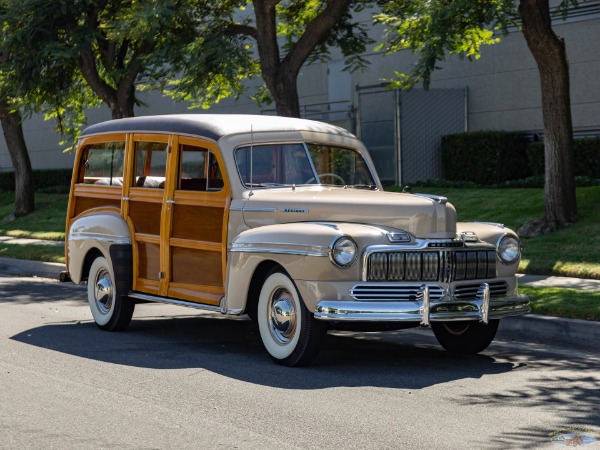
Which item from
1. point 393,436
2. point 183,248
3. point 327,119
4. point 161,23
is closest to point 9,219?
point 327,119

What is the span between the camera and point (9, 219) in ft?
104

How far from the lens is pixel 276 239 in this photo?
29.4ft

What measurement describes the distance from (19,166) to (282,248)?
2498 cm

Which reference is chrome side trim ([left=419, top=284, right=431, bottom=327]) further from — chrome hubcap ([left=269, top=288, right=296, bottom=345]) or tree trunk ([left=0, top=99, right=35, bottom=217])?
tree trunk ([left=0, top=99, right=35, bottom=217])

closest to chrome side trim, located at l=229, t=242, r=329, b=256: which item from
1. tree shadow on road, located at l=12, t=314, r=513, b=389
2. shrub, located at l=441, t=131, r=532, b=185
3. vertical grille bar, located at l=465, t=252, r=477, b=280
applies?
tree shadow on road, located at l=12, t=314, r=513, b=389

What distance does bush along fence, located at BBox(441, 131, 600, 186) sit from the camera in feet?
75.0

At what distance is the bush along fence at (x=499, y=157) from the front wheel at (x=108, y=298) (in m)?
13.6

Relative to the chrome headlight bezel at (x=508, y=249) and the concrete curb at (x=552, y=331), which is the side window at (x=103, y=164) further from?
the concrete curb at (x=552, y=331)

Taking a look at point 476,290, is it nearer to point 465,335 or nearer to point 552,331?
point 465,335

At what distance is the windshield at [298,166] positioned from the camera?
394 inches

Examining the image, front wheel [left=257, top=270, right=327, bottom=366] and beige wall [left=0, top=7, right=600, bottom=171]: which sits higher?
beige wall [left=0, top=7, right=600, bottom=171]

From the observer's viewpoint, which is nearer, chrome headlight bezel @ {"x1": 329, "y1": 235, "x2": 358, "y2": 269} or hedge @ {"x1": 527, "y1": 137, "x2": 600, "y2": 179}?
chrome headlight bezel @ {"x1": 329, "y1": 235, "x2": 358, "y2": 269}

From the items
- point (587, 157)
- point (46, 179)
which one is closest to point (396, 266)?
point (587, 157)

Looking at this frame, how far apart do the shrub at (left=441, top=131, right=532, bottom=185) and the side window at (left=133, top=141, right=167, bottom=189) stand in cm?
1465
